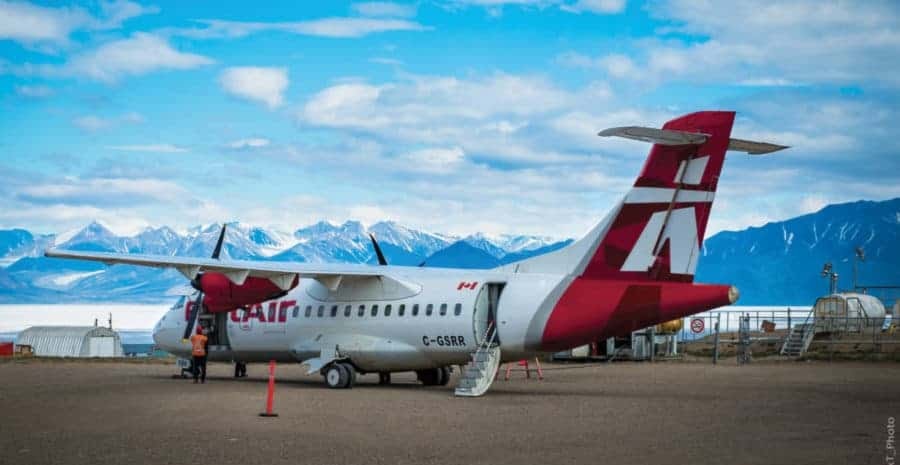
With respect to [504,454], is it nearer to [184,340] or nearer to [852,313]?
[184,340]

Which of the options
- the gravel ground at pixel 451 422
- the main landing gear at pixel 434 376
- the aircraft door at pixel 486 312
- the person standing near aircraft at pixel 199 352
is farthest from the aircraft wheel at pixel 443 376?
the person standing near aircraft at pixel 199 352

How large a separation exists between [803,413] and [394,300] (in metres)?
10.6

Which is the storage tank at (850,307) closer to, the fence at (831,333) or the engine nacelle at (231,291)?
the fence at (831,333)

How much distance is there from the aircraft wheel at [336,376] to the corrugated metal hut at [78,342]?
4355 cm

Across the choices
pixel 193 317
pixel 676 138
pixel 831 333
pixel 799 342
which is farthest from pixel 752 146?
pixel 831 333

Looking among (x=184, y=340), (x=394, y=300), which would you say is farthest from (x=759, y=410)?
(x=184, y=340)

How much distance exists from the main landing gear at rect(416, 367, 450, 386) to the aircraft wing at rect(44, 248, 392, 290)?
10.2 ft

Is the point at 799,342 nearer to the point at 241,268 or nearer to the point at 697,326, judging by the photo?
the point at 697,326

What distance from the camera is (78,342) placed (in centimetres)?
6825

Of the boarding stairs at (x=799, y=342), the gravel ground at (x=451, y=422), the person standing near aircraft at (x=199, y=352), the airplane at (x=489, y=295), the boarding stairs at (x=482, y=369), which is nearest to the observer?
the gravel ground at (x=451, y=422)

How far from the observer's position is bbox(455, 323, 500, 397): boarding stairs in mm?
25359

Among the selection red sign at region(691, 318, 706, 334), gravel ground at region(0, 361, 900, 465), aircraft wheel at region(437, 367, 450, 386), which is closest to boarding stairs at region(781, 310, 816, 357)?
red sign at region(691, 318, 706, 334)

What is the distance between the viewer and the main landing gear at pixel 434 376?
98.3 ft

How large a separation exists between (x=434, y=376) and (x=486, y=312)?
451cm
